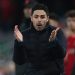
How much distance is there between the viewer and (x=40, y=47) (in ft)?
26.4

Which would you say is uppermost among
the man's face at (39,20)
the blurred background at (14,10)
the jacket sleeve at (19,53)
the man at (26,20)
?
the man's face at (39,20)

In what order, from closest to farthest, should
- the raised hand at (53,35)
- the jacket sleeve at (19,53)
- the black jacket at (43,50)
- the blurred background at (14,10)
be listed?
the raised hand at (53,35) < the black jacket at (43,50) < the jacket sleeve at (19,53) < the blurred background at (14,10)

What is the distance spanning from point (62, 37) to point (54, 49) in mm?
228

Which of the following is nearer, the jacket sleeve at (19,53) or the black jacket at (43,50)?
the black jacket at (43,50)

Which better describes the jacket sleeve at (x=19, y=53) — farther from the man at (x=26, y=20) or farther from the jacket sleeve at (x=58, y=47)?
the man at (x=26, y=20)

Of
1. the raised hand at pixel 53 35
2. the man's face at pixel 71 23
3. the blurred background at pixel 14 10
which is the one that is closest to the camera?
the raised hand at pixel 53 35

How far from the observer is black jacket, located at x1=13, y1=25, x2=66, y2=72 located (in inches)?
314

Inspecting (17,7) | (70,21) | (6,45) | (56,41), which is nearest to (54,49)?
(56,41)

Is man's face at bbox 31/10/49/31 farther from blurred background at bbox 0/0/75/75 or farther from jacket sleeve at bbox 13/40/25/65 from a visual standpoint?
blurred background at bbox 0/0/75/75

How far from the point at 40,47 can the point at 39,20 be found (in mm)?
373

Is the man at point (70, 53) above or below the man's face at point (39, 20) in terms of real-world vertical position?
below

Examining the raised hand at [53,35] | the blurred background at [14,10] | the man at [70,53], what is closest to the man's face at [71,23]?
the man at [70,53]

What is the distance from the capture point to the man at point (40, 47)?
26.2 ft

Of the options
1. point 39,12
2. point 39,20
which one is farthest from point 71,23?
point 39,20
